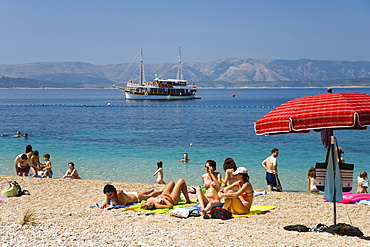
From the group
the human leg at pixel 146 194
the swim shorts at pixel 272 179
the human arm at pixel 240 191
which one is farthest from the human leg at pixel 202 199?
the swim shorts at pixel 272 179

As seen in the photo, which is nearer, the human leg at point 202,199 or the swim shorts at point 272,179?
Answer: the human leg at point 202,199

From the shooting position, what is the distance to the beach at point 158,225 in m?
6.72

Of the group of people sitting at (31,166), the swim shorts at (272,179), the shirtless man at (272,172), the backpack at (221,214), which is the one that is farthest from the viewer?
the group of people sitting at (31,166)

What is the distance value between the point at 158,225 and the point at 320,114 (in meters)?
3.24

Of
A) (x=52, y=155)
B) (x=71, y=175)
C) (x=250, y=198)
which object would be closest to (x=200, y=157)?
(x=52, y=155)

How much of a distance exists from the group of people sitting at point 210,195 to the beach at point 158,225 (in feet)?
1.17

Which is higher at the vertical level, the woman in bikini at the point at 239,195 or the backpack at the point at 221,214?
the woman in bikini at the point at 239,195

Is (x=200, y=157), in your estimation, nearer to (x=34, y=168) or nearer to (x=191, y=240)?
(x=34, y=168)

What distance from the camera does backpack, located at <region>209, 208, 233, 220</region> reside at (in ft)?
27.8

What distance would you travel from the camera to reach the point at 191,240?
22.3 ft

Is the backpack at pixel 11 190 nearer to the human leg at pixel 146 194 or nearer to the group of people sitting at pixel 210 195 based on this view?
the group of people sitting at pixel 210 195

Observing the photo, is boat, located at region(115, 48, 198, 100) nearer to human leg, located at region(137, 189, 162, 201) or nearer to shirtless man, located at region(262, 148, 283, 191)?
shirtless man, located at region(262, 148, 283, 191)

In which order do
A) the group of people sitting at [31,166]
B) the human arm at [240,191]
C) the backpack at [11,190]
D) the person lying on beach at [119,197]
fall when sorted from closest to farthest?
the human arm at [240,191], the person lying on beach at [119,197], the backpack at [11,190], the group of people sitting at [31,166]

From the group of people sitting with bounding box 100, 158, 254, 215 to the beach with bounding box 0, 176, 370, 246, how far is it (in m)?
0.36
